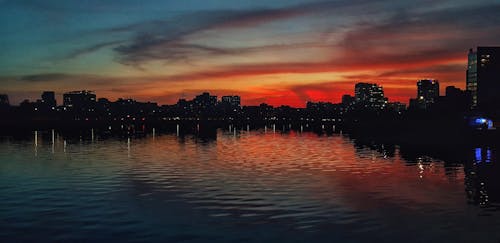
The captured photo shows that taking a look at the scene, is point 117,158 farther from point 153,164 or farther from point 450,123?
point 450,123

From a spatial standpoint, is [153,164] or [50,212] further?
[153,164]

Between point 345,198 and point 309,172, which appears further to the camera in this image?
point 309,172

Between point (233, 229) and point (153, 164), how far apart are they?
39780 mm

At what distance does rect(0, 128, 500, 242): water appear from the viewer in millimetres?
27297

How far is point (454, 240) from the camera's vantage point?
2598cm

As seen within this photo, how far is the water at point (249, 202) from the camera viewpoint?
27.3m

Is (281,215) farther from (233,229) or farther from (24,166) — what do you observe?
(24,166)

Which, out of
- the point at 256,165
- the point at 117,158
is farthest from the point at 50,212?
the point at 117,158

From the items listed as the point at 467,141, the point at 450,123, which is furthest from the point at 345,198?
the point at 450,123

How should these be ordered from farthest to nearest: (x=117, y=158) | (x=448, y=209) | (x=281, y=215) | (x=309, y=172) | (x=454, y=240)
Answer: (x=117, y=158), (x=309, y=172), (x=448, y=209), (x=281, y=215), (x=454, y=240)

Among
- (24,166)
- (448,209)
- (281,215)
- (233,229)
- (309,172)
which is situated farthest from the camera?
(24,166)

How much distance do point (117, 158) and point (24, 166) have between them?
1405 centimetres

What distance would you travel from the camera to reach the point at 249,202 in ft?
121

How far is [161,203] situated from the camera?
36594mm
